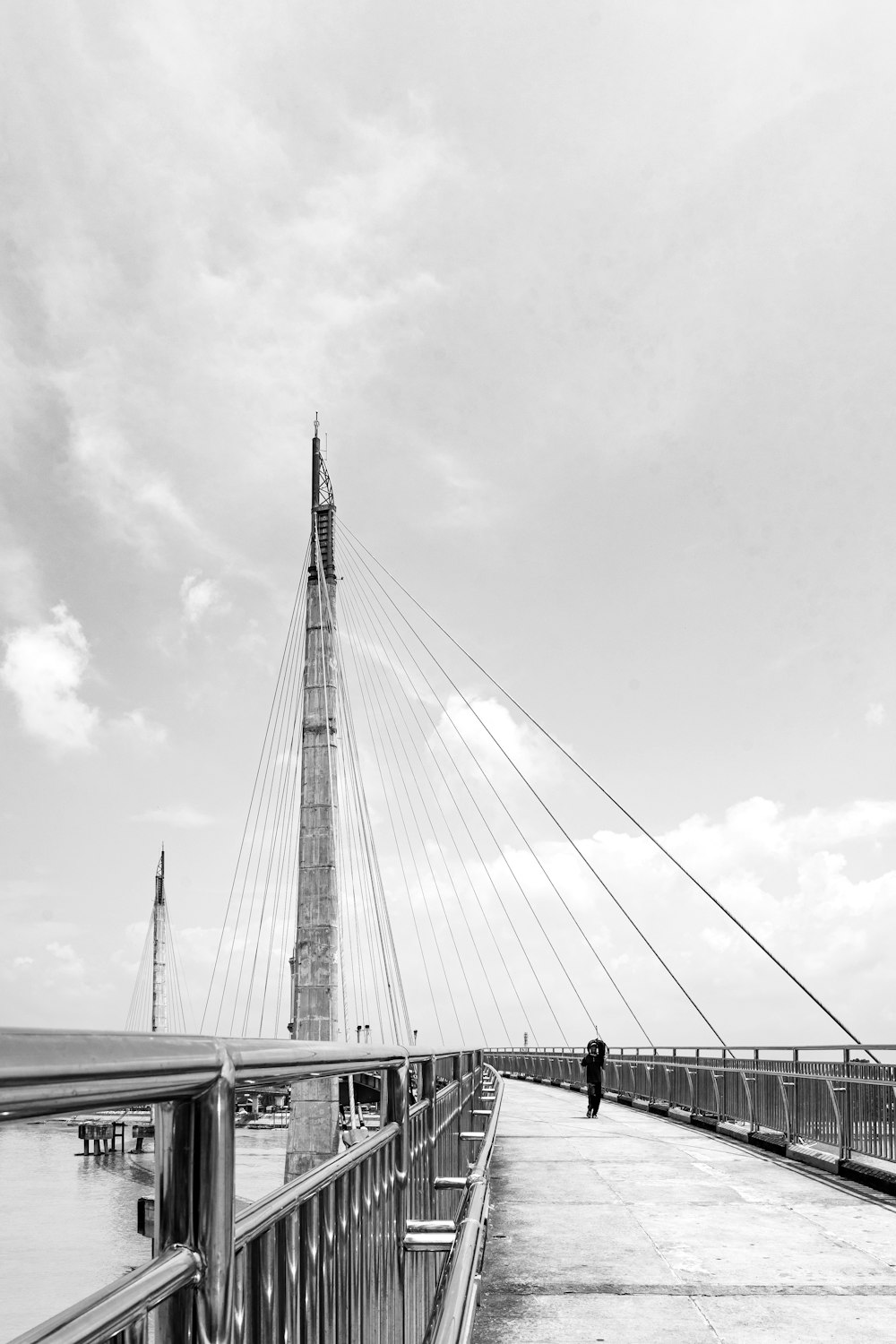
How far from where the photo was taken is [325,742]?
127 feet

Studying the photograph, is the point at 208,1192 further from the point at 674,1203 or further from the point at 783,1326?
the point at 674,1203

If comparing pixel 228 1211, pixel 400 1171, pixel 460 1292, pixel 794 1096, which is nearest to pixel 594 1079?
pixel 794 1096

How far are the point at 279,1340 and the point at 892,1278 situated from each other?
7094mm

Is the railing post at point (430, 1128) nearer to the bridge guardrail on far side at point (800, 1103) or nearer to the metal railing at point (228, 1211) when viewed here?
the metal railing at point (228, 1211)

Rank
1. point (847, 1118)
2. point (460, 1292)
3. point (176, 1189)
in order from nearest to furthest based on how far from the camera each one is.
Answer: point (176, 1189)
point (460, 1292)
point (847, 1118)

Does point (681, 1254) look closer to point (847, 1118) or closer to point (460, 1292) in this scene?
point (460, 1292)

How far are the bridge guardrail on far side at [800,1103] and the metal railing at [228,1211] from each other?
32.0 feet

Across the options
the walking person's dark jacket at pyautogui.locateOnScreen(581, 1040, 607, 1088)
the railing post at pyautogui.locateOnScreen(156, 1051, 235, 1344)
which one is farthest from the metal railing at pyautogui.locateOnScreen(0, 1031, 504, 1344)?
the walking person's dark jacket at pyautogui.locateOnScreen(581, 1040, 607, 1088)

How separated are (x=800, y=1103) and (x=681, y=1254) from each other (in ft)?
24.6

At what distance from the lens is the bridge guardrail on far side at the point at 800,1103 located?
42.0 ft

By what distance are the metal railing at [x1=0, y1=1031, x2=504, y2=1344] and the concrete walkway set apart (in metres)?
3.10

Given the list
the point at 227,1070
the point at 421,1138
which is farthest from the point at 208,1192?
the point at 421,1138

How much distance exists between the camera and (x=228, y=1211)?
1.62 meters

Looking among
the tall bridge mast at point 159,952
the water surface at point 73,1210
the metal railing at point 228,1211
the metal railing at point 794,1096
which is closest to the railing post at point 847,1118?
the metal railing at point 794,1096
